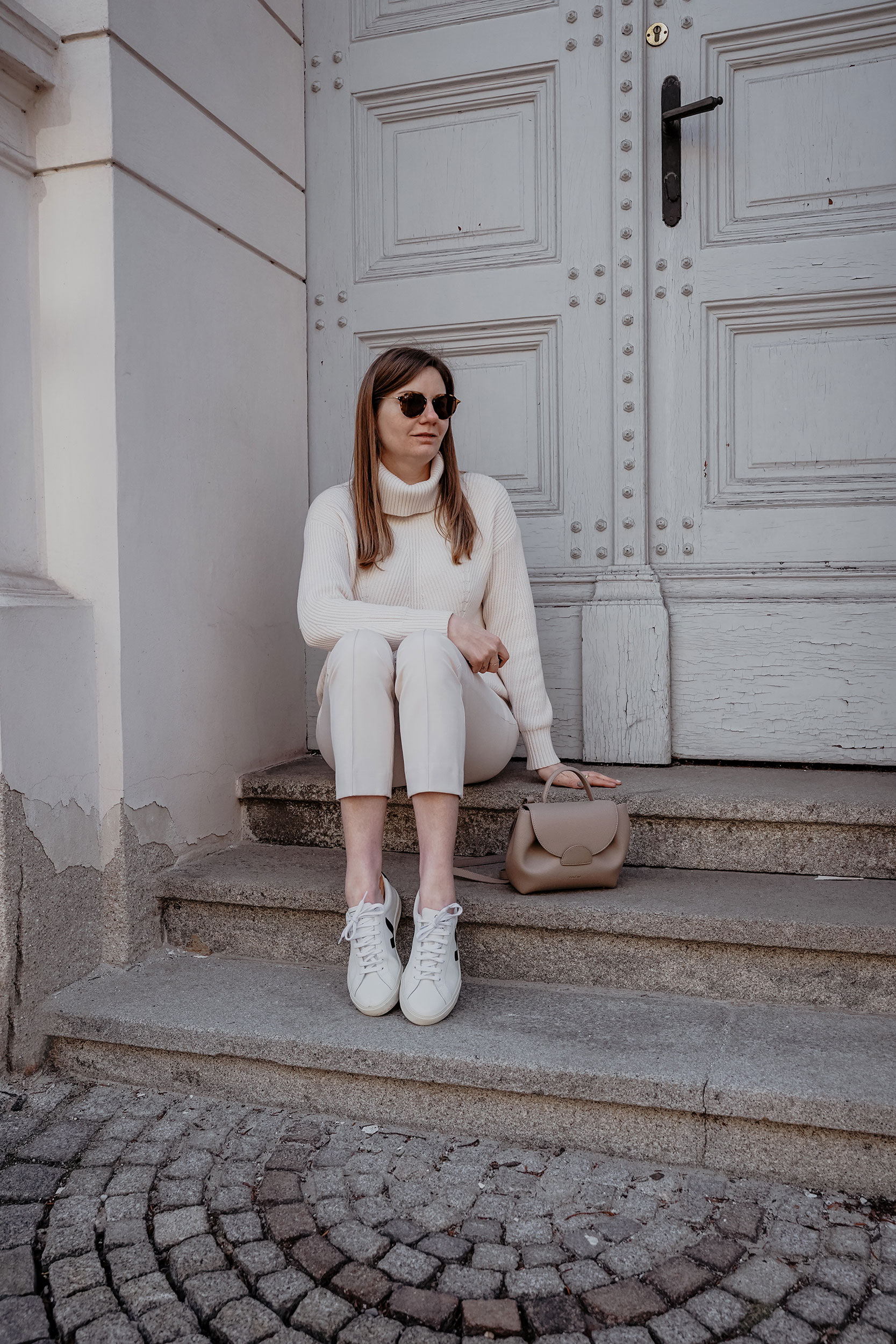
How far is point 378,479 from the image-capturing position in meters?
2.53

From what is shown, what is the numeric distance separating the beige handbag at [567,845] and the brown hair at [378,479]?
2.45 ft

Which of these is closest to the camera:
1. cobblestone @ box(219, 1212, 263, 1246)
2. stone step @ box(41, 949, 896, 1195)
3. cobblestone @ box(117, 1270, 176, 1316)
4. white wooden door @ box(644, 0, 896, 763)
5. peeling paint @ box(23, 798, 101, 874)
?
cobblestone @ box(117, 1270, 176, 1316)

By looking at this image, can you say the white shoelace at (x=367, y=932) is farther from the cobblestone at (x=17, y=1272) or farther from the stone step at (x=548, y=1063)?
the cobblestone at (x=17, y=1272)

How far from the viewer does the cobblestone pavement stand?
135 cm

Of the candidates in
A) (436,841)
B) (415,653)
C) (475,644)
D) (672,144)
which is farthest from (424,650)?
(672,144)

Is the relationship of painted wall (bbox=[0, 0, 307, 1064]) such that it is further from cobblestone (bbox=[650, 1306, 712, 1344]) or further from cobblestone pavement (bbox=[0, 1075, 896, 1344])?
cobblestone (bbox=[650, 1306, 712, 1344])

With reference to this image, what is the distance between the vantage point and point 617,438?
2.92 m

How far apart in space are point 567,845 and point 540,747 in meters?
0.43

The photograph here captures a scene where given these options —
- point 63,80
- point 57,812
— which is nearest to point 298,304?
point 63,80

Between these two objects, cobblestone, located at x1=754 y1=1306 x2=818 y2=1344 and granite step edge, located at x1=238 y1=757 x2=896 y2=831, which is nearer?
cobblestone, located at x1=754 y1=1306 x2=818 y2=1344

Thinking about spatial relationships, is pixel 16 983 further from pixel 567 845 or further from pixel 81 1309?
pixel 567 845

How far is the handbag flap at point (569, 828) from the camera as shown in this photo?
219 centimetres

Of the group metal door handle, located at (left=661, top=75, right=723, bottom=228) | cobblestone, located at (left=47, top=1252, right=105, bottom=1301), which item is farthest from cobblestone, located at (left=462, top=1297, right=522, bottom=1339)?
metal door handle, located at (left=661, top=75, right=723, bottom=228)

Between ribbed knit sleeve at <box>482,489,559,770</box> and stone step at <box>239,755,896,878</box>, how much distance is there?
5.3 inches
